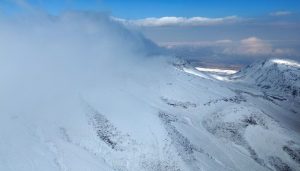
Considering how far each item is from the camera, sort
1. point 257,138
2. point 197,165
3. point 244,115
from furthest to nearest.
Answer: point 244,115 < point 257,138 < point 197,165

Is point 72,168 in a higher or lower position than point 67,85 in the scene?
lower

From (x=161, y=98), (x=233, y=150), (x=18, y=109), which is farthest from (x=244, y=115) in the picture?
(x=18, y=109)

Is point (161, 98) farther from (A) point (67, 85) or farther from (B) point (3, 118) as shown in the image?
(B) point (3, 118)

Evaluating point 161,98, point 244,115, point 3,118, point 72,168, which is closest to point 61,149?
point 72,168

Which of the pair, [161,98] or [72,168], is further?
[161,98]

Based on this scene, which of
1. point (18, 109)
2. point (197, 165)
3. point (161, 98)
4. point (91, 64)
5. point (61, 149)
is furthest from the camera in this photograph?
point (91, 64)

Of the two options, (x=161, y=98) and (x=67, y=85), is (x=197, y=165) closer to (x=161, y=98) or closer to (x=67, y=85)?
(x=161, y=98)

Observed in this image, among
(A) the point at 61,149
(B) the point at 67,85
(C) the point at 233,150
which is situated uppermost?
(B) the point at 67,85
